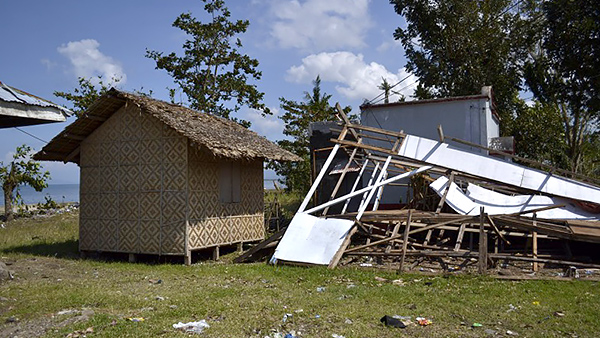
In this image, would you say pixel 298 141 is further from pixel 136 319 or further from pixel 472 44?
pixel 136 319

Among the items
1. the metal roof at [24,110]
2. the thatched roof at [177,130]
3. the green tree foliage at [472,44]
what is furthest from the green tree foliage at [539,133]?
the metal roof at [24,110]

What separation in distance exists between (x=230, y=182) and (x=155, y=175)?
1947 millimetres

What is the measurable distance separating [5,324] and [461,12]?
19.7 meters

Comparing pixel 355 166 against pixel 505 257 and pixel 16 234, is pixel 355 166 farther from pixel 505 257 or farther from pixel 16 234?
pixel 16 234

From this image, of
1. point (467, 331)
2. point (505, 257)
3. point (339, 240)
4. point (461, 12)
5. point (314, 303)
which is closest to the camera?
point (467, 331)

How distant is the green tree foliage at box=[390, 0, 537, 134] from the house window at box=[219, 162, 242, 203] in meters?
12.3

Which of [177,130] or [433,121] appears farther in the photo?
[433,121]

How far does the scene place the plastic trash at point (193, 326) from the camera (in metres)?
5.70

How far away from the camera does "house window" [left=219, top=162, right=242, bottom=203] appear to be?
485 inches

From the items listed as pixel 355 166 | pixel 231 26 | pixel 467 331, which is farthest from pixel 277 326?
pixel 231 26

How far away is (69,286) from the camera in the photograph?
8445mm

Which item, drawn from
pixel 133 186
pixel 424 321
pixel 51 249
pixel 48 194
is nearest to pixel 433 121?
pixel 133 186

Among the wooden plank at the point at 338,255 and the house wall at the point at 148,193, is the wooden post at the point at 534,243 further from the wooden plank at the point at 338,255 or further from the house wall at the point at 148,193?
the house wall at the point at 148,193

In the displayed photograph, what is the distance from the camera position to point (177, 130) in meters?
10.6
